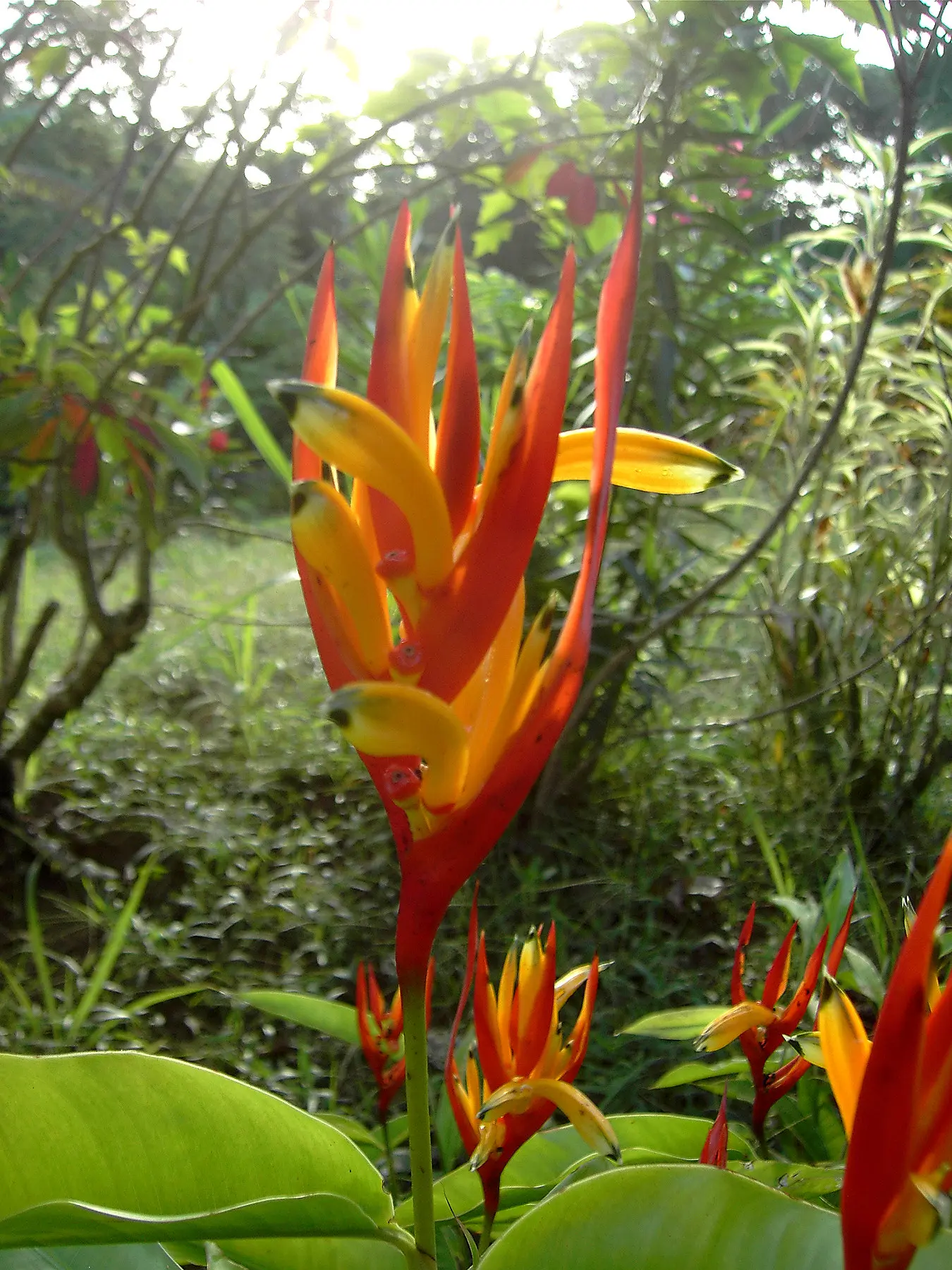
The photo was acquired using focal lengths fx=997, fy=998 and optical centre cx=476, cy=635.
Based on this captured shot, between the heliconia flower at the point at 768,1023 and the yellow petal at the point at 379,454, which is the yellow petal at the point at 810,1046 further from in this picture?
the yellow petal at the point at 379,454

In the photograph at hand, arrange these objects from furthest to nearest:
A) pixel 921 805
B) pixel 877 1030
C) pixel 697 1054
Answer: pixel 921 805, pixel 697 1054, pixel 877 1030

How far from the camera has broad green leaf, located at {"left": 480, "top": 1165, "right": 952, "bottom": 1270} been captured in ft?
1.08

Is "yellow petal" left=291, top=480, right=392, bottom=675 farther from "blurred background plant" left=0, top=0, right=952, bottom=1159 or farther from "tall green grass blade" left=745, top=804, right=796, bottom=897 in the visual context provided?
"tall green grass blade" left=745, top=804, right=796, bottom=897

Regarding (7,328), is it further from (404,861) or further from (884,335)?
(884,335)

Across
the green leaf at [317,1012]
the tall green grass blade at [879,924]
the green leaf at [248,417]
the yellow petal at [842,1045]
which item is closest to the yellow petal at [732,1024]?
the yellow petal at [842,1045]

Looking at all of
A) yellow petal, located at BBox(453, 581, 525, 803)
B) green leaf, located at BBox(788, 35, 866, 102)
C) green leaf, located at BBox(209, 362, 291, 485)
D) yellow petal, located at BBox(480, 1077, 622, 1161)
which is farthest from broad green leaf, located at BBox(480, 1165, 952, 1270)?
green leaf, located at BBox(209, 362, 291, 485)

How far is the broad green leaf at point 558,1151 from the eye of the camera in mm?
517

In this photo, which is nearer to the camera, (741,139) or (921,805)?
(741,139)

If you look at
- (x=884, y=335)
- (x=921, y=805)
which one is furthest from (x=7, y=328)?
(x=921, y=805)

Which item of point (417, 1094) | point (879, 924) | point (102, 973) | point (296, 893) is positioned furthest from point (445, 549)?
point (296, 893)

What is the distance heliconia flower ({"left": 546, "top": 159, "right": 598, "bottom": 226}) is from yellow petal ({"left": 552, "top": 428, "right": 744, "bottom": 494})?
119 cm

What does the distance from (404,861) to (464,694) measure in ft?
0.19

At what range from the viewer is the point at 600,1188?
1.12 feet

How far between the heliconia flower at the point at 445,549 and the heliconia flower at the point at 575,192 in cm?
117
